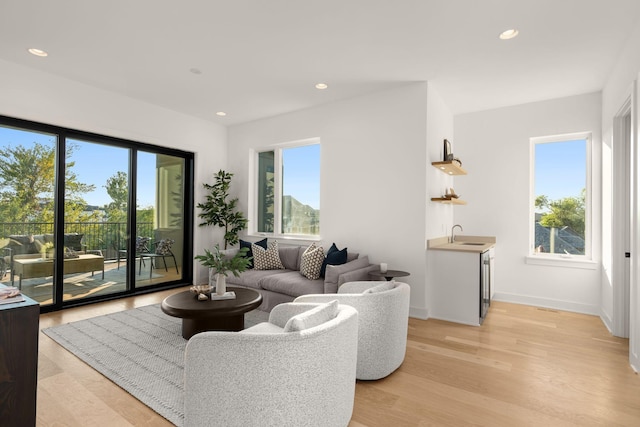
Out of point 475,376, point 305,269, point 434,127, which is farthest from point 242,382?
point 434,127

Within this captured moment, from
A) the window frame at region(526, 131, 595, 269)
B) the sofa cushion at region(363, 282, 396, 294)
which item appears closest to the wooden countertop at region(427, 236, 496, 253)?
the window frame at region(526, 131, 595, 269)

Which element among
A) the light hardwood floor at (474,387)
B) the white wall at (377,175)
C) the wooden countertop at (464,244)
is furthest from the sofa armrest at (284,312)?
the wooden countertop at (464,244)

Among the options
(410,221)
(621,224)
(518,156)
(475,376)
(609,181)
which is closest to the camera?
(475,376)

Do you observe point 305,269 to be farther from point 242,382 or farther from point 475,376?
point 242,382

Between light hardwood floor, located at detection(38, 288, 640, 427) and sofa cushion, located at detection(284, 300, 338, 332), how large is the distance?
69cm

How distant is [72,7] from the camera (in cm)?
272

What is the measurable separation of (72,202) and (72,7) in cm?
255

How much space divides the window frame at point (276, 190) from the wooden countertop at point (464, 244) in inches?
65.0

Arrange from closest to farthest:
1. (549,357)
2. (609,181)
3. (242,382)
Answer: (242,382) → (549,357) → (609,181)

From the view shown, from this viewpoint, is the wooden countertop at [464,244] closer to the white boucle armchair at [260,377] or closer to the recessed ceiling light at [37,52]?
the white boucle armchair at [260,377]

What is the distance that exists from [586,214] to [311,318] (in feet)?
14.7

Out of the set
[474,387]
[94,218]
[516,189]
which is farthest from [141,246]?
[516,189]

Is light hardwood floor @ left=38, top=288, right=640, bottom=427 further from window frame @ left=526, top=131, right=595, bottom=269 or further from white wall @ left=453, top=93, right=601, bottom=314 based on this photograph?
window frame @ left=526, top=131, right=595, bottom=269

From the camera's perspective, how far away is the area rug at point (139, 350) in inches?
89.8
